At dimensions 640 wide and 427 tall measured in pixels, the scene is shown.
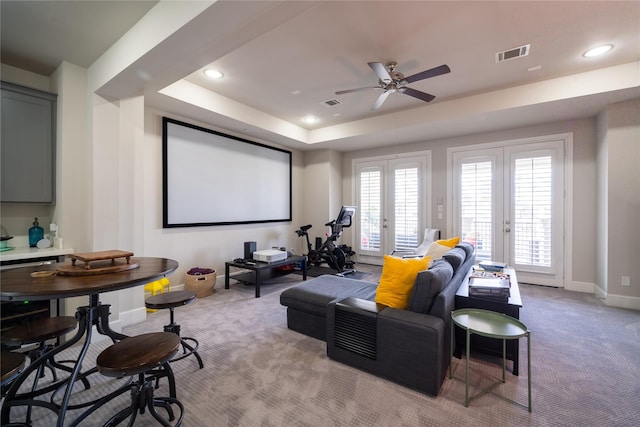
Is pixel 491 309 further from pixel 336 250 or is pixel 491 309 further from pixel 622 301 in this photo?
pixel 336 250

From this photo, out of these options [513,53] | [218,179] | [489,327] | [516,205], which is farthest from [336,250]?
[513,53]

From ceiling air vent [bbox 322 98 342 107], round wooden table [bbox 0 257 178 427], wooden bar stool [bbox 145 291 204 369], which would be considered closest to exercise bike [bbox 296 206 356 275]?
ceiling air vent [bbox 322 98 342 107]

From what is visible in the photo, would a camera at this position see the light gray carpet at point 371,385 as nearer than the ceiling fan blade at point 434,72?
Yes

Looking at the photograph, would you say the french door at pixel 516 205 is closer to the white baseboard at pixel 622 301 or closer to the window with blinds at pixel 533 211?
the window with blinds at pixel 533 211

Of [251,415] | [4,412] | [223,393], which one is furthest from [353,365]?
[4,412]

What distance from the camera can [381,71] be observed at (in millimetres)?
2746

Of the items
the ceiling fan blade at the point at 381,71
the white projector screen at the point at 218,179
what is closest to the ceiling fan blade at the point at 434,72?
the ceiling fan blade at the point at 381,71

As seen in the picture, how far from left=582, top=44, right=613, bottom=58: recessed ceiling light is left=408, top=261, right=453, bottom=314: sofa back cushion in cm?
298

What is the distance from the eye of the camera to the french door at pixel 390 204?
18.5 feet

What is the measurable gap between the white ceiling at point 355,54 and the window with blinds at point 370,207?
1.77 m

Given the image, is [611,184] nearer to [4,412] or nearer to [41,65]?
[4,412]

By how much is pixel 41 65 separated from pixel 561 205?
7.03 metres

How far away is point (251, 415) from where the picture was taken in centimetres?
173

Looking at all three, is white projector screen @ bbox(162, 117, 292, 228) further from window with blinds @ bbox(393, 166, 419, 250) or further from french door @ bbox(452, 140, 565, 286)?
french door @ bbox(452, 140, 565, 286)
